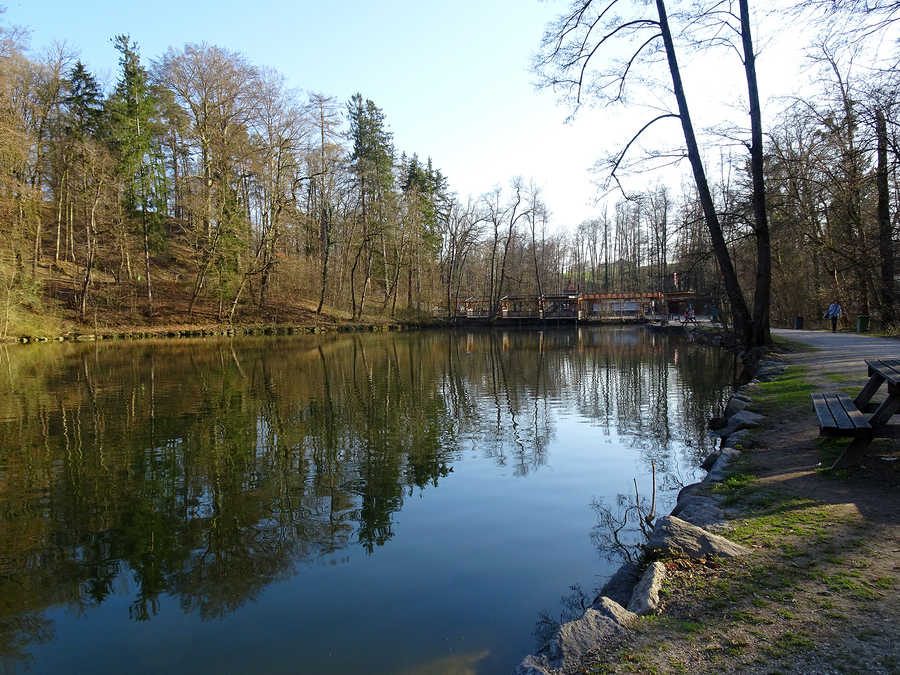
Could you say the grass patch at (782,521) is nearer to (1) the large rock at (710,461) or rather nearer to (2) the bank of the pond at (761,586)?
(2) the bank of the pond at (761,586)

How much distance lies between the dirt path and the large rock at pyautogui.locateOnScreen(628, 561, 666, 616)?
0.07 metres

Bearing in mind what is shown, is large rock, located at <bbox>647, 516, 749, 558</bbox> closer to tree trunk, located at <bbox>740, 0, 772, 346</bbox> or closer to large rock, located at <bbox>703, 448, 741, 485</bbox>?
large rock, located at <bbox>703, 448, 741, 485</bbox>

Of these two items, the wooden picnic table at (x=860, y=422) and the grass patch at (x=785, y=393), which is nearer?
the wooden picnic table at (x=860, y=422)

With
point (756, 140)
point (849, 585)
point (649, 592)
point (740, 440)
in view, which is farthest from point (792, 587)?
point (756, 140)

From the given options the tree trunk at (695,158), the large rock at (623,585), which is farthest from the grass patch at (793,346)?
the large rock at (623,585)

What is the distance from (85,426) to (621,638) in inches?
428

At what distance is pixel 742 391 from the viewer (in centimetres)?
1049

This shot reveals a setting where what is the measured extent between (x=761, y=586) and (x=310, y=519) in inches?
172

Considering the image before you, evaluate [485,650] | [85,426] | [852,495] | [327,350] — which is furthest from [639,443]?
[327,350]

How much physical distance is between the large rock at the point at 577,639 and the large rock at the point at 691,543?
2.96 feet

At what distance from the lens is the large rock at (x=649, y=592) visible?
3.20 m

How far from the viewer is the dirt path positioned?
102 inches

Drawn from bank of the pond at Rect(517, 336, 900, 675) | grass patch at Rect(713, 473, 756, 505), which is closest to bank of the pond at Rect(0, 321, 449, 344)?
grass patch at Rect(713, 473, 756, 505)

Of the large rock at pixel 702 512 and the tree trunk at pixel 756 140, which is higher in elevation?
the tree trunk at pixel 756 140
